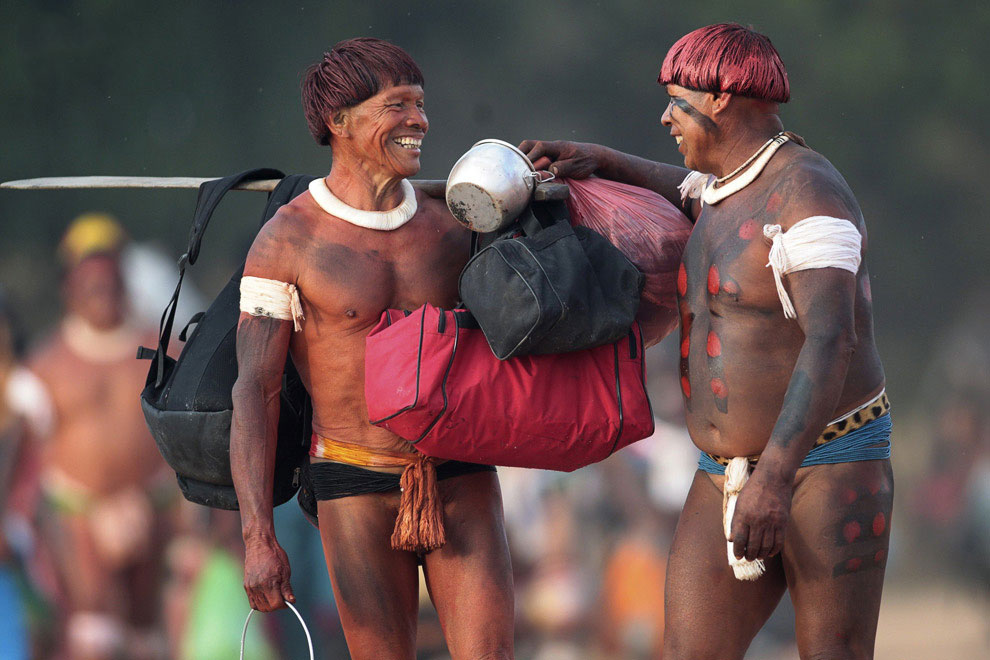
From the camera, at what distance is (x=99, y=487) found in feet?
19.3

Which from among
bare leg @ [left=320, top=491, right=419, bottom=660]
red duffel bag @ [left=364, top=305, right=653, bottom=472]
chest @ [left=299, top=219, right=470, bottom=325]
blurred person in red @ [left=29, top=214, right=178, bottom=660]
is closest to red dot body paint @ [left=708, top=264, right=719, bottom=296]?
red duffel bag @ [left=364, top=305, right=653, bottom=472]

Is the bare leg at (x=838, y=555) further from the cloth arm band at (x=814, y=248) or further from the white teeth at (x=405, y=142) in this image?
the white teeth at (x=405, y=142)

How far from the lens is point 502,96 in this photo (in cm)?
589

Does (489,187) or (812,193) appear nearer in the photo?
(812,193)

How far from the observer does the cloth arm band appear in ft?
9.39

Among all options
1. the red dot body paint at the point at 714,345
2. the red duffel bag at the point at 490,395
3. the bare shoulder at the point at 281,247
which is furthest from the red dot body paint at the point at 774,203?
the bare shoulder at the point at 281,247

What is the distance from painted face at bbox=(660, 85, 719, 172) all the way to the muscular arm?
0.46m

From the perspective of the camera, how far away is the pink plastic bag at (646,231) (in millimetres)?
3537

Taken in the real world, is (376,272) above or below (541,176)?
below

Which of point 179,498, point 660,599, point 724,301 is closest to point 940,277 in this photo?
point 660,599

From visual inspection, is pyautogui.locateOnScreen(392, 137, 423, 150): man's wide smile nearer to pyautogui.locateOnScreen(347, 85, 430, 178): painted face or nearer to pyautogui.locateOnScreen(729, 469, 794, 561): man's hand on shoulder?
pyautogui.locateOnScreen(347, 85, 430, 178): painted face

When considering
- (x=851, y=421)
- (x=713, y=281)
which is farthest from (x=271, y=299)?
(x=851, y=421)

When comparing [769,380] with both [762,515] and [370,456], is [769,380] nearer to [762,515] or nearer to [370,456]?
[762,515]

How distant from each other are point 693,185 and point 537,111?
2.32 m
